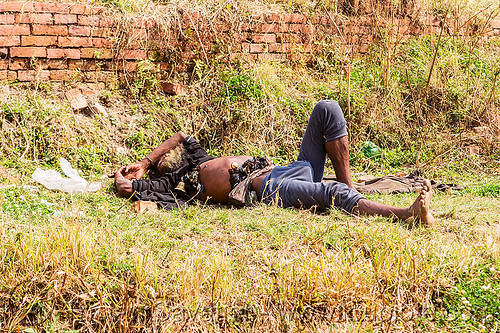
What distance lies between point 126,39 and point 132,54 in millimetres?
177

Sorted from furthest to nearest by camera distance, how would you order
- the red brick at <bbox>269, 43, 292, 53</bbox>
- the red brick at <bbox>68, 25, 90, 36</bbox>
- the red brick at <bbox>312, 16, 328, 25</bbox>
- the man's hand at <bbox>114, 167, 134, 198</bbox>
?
the red brick at <bbox>312, 16, 328, 25</bbox> < the red brick at <bbox>269, 43, 292, 53</bbox> < the red brick at <bbox>68, 25, 90, 36</bbox> < the man's hand at <bbox>114, 167, 134, 198</bbox>

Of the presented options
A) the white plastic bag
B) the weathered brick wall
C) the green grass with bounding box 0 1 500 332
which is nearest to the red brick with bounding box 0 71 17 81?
the weathered brick wall

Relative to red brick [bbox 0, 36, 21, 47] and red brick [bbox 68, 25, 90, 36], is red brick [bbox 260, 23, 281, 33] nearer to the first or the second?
red brick [bbox 68, 25, 90, 36]

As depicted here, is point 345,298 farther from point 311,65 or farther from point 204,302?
point 311,65

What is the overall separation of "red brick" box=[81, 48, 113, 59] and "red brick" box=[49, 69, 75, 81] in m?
0.25

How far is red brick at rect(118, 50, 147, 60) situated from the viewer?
19.4 feet

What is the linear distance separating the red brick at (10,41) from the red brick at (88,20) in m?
0.66

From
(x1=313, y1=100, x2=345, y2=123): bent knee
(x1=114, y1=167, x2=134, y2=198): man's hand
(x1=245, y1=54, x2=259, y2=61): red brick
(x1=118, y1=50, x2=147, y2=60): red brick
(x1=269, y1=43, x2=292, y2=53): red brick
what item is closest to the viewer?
(x1=313, y1=100, x2=345, y2=123): bent knee

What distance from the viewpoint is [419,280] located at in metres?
2.84

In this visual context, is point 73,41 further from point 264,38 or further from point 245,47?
point 264,38

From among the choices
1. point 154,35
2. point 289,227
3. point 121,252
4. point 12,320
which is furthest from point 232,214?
Answer: point 154,35

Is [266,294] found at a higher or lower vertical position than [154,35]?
lower

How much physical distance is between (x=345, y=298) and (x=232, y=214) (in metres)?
1.27

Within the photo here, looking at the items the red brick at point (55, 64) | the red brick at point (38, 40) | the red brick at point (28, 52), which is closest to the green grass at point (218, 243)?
the red brick at point (55, 64)
